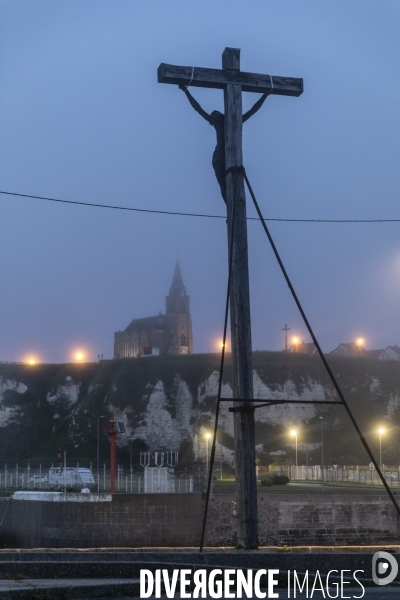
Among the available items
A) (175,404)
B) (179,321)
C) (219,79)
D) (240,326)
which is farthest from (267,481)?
Answer: (179,321)

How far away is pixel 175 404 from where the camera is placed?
9575 cm

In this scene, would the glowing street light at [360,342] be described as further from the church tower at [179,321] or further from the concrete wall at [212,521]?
the concrete wall at [212,521]

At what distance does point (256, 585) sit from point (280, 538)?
29.3 m

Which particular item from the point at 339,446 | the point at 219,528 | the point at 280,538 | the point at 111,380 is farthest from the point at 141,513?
the point at 111,380

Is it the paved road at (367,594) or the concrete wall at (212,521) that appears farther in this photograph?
the concrete wall at (212,521)

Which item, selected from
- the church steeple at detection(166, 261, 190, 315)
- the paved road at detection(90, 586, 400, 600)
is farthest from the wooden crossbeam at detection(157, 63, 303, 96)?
the church steeple at detection(166, 261, 190, 315)

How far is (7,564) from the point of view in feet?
28.6

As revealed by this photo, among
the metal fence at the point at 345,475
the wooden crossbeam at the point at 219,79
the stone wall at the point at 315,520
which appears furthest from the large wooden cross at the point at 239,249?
the metal fence at the point at 345,475

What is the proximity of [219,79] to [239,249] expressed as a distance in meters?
2.85

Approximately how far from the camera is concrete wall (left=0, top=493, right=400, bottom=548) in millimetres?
37094

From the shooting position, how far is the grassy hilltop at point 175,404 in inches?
3455

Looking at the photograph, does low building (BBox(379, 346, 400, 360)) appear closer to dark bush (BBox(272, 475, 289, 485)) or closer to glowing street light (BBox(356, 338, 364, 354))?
glowing street light (BBox(356, 338, 364, 354))

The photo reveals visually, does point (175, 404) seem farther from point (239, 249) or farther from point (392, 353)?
point (239, 249)

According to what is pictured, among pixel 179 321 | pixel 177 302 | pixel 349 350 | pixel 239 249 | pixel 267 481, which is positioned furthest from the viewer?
pixel 177 302
